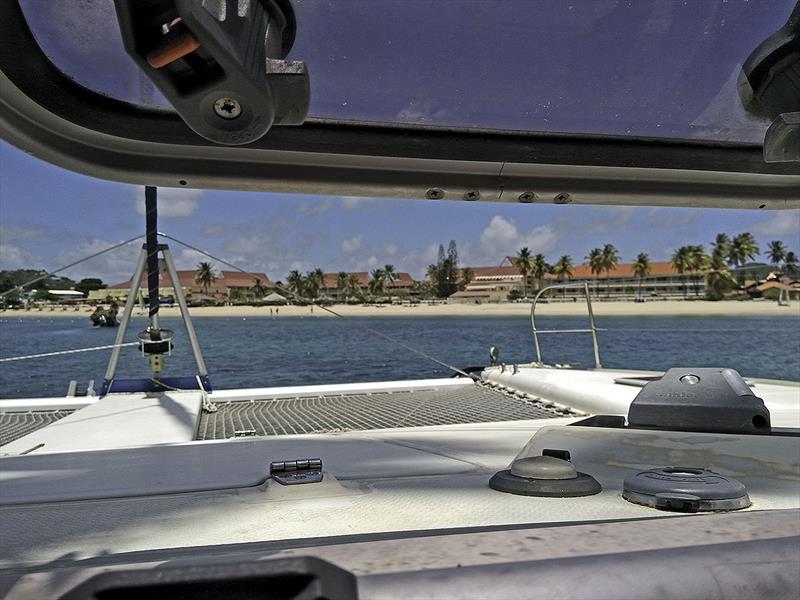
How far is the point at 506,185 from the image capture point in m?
1.59

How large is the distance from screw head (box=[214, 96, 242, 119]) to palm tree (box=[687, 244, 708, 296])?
51.1 m

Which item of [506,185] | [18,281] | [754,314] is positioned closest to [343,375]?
[18,281]

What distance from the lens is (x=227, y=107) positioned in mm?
980

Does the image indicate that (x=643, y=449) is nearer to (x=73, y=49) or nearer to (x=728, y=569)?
(x=728, y=569)

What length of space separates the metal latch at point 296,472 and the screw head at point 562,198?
0.87 metres

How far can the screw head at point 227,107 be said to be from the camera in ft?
3.16

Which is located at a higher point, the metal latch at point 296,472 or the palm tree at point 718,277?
the palm tree at point 718,277

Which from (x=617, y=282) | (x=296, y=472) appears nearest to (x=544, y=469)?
(x=296, y=472)

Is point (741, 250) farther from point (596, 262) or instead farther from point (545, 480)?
point (545, 480)

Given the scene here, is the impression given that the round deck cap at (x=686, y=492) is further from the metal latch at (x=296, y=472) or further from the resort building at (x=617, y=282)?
the resort building at (x=617, y=282)

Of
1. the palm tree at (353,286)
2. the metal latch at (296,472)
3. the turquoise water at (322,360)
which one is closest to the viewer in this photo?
the metal latch at (296,472)

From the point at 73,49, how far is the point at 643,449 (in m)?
1.41

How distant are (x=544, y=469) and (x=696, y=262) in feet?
180

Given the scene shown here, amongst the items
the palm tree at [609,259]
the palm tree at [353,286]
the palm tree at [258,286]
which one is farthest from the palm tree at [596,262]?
the palm tree at [258,286]
